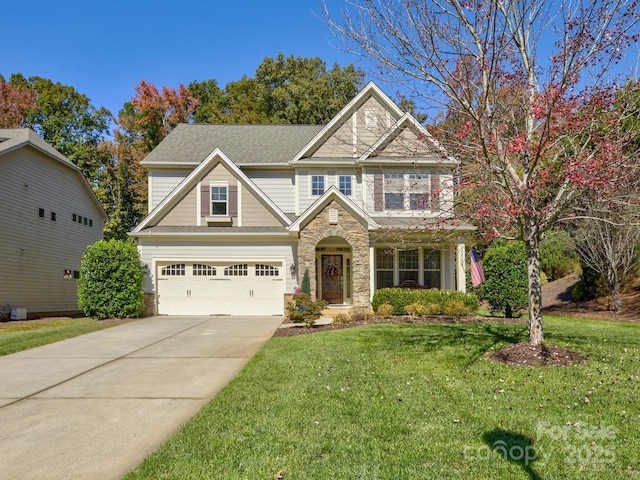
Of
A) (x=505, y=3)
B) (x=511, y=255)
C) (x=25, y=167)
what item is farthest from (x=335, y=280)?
(x=25, y=167)

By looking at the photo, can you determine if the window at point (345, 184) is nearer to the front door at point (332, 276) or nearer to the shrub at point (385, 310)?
the front door at point (332, 276)

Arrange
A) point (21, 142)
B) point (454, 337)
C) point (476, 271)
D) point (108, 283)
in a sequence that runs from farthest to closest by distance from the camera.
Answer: point (21, 142) < point (108, 283) < point (476, 271) < point (454, 337)

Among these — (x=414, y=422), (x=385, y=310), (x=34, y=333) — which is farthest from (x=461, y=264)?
(x=34, y=333)

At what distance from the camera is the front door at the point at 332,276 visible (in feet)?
60.1

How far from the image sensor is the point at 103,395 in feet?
20.0

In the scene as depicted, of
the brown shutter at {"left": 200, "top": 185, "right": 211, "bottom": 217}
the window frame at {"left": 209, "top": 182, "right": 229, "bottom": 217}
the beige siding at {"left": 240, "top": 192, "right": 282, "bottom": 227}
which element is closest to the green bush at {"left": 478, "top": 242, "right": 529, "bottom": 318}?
the beige siding at {"left": 240, "top": 192, "right": 282, "bottom": 227}

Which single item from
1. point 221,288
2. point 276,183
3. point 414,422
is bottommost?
point 414,422

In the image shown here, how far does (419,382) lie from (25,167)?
65.7 feet

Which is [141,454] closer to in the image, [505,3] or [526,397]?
[526,397]

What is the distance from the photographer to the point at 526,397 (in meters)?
5.25

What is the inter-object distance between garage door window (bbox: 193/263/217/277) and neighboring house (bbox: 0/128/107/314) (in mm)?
7665

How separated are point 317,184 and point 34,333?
11404 mm

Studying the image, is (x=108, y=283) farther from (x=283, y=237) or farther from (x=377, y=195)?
(x=377, y=195)

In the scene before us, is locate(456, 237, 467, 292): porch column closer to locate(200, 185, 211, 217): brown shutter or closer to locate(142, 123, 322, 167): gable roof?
locate(142, 123, 322, 167): gable roof
